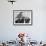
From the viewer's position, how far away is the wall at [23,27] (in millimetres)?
4660

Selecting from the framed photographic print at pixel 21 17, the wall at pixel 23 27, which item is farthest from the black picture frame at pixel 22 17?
the wall at pixel 23 27

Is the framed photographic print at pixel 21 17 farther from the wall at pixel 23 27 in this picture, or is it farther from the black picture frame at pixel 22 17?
the wall at pixel 23 27

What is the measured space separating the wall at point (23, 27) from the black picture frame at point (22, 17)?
0.11 m

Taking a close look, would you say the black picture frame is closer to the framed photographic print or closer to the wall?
the framed photographic print

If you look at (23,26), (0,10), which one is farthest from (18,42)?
(0,10)

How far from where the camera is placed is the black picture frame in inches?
184

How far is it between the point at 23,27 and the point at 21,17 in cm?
36

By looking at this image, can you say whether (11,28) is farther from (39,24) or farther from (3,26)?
(39,24)

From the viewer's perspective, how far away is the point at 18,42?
3402 millimetres

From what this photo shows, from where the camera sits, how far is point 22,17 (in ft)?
15.4

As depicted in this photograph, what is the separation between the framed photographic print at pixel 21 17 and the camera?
468cm

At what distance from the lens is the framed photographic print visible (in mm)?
4676

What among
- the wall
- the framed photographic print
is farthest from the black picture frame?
the wall

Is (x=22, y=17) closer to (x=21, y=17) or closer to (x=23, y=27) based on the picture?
(x=21, y=17)
